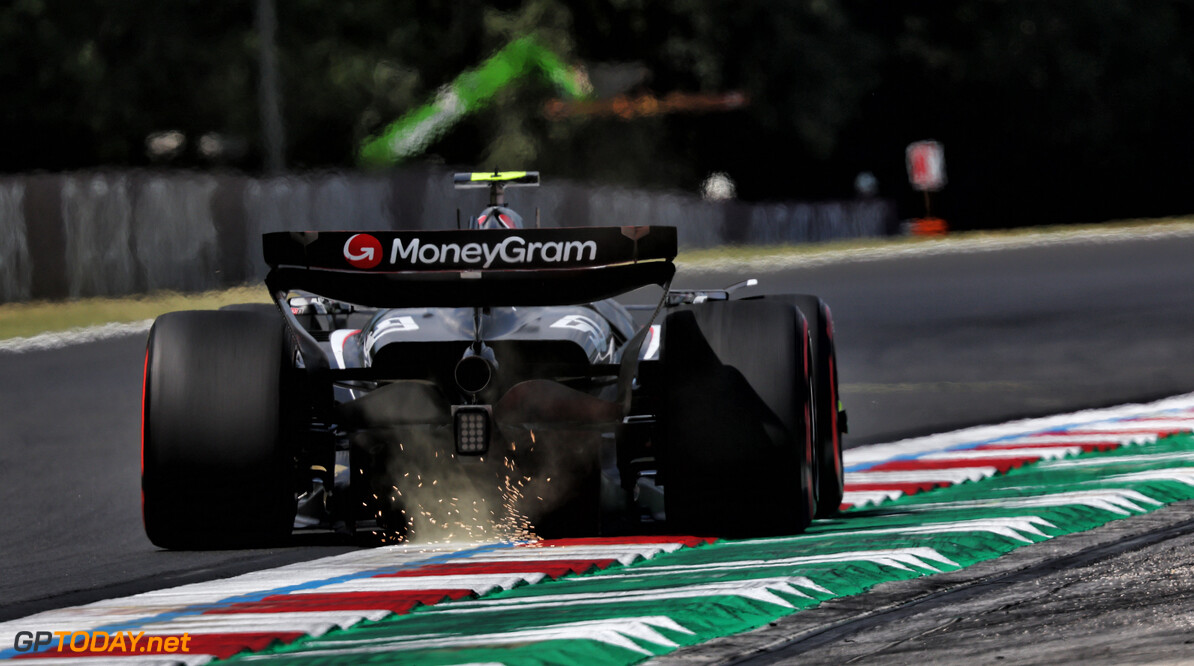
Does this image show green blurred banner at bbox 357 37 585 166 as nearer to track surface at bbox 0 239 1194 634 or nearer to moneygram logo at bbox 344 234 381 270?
track surface at bbox 0 239 1194 634

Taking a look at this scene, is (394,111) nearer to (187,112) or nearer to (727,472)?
(187,112)

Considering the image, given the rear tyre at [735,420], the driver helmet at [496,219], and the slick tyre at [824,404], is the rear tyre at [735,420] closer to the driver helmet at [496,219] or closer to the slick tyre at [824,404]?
the slick tyre at [824,404]

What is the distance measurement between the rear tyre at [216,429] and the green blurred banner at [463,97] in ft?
78.5

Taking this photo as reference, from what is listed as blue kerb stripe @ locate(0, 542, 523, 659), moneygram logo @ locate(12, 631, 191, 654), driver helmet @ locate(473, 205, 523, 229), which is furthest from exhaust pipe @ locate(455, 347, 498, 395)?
moneygram logo @ locate(12, 631, 191, 654)

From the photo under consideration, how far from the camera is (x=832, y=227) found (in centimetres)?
4281

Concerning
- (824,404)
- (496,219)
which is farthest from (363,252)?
(824,404)

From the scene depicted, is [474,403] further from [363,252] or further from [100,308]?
[100,308]

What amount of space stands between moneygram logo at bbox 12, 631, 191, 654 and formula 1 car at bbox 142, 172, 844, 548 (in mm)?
1427

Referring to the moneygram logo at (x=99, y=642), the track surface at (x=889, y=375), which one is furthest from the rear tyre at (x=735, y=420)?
the moneygram logo at (x=99, y=642)

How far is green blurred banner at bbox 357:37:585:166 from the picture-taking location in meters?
30.6

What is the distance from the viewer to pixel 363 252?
19.8 ft

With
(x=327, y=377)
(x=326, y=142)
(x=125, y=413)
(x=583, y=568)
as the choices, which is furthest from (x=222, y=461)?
(x=326, y=142)

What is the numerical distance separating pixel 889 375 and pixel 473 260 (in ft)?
26.0

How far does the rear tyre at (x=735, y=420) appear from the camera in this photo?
6055mm
